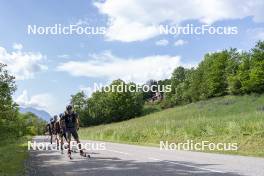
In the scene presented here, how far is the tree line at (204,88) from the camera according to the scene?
89.5m

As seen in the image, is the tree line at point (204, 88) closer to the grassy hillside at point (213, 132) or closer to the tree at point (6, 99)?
the grassy hillside at point (213, 132)

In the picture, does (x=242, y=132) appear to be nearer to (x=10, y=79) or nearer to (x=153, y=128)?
(x=153, y=128)

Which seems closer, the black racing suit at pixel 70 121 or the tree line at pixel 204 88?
the black racing suit at pixel 70 121

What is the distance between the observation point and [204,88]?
10500cm

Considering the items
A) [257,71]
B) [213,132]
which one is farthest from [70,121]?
[257,71]

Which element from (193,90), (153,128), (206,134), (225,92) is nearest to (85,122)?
(193,90)

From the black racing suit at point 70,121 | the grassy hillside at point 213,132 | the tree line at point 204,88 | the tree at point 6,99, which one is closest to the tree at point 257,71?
the tree line at point 204,88

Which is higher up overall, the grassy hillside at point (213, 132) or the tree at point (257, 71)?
the tree at point (257, 71)

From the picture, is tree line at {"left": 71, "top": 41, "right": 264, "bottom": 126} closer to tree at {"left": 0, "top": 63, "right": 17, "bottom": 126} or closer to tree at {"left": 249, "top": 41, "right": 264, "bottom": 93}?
tree at {"left": 249, "top": 41, "right": 264, "bottom": 93}

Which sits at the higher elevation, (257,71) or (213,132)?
(257,71)

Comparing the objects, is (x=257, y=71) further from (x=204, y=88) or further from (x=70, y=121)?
(x=70, y=121)

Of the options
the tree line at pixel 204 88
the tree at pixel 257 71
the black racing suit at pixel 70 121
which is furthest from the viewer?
the tree line at pixel 204 88

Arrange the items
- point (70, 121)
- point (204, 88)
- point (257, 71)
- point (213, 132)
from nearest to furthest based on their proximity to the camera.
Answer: point (70, 121)
point (213, 132)
point (257, 71)
point (204, 88)

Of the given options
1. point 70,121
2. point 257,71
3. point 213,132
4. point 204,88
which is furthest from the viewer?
point 204,88
